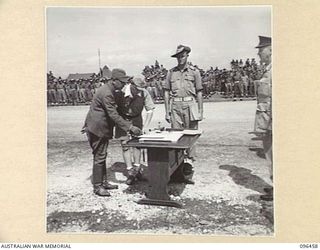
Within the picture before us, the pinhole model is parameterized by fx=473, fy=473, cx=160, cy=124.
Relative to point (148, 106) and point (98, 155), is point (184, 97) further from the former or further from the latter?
point (98, 155)

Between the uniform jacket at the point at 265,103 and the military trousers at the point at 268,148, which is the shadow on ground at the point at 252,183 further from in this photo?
the uniform jacket at the point at 265,103

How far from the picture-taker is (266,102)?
5.60ft

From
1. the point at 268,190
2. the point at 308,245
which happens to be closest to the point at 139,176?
the point at 268,190

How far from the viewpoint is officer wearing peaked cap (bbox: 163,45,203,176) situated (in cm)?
184

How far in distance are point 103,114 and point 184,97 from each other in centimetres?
36

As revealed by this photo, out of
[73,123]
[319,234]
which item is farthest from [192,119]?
[319,234]

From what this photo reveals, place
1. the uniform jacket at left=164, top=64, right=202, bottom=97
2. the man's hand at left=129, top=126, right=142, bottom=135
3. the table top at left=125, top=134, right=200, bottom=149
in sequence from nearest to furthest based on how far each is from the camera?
the table top at left=125, top=134, right=200, bottom=149 < the man's hand at left=129, top=126, right=142, bottom=135 < the uniform jacket at left=164, top=64, right=202, bottom=97

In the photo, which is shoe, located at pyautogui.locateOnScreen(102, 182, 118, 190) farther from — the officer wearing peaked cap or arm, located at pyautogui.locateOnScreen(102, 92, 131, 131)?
the officer wearing peaked cap

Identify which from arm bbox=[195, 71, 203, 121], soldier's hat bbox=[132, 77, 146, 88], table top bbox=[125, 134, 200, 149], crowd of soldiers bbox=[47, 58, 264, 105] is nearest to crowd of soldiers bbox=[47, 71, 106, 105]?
crowd of soldiers bbox=[47, 58, 264, 105]

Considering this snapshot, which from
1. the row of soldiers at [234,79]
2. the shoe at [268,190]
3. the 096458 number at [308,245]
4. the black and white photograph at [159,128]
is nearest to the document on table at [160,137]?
the black and white photograph at [159,128]

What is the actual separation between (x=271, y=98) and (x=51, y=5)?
862 millimetres

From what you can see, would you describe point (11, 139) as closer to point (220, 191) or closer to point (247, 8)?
point (220, 191)

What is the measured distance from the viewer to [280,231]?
66.0 inches

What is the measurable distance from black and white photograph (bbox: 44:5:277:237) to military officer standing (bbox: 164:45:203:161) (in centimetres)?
2
